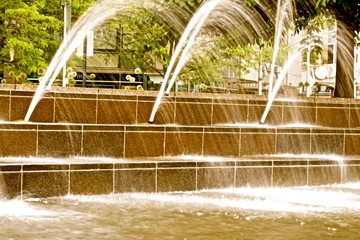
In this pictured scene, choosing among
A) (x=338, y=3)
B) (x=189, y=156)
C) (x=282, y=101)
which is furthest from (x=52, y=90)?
(x=338, y=3)

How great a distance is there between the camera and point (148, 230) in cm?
568

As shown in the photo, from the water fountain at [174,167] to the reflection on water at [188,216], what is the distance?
0.01 m

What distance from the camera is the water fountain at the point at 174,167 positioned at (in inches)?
244

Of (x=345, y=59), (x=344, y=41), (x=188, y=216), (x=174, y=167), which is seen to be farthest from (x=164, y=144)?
(x=344, y=41)

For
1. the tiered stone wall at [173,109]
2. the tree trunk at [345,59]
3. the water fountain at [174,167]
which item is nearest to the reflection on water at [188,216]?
the water fountain at [174,167]

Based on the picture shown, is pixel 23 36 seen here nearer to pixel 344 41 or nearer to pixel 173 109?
pixel 344 41

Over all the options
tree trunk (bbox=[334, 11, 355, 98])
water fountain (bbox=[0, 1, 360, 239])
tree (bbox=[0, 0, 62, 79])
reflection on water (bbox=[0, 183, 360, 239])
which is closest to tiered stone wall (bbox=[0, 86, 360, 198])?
water fountain (bbox=[0, 1, 360, 239])

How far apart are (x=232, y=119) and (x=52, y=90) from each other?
314cm

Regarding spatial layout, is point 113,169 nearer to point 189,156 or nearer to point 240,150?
point 189,156

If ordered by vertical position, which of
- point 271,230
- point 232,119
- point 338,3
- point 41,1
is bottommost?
point 271,230

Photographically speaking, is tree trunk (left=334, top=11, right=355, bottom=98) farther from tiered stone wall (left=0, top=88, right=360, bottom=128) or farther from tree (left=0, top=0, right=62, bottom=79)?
tree (left=0, top=0, right=62, bottom=79)

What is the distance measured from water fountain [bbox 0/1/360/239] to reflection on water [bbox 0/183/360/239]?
0.01m

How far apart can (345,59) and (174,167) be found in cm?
719

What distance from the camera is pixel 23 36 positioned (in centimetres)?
2495
